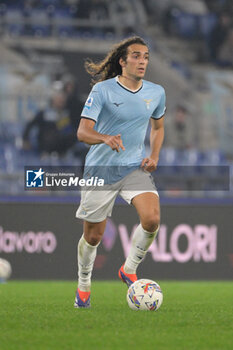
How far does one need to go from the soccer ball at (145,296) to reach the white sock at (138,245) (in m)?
0.31

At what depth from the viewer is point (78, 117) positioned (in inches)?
516

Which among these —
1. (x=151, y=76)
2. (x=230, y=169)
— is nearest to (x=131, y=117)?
(x=230, y=169)

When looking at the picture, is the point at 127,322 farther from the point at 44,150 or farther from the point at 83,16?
the point at 83,16

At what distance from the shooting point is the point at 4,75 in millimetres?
13930

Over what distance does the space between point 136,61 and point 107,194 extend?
0.97 meters

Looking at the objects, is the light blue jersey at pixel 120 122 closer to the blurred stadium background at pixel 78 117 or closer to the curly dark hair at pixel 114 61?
the curly dark hair at pixel 114 61

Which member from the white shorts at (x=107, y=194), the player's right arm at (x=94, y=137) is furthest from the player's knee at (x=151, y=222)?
the player's right arm at (x=94, y=137)

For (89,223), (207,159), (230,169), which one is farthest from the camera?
(207,159)

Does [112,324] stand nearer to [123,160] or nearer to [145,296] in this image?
[145,296]

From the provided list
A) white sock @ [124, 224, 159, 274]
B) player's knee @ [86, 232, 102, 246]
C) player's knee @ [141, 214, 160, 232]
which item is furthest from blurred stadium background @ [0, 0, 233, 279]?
player's knee @ [141, 214, 160, 232]

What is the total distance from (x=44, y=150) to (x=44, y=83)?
1.81m

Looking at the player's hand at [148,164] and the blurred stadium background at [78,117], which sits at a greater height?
the player's hand at [148,164]

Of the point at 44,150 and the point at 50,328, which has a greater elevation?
the point at 50,328

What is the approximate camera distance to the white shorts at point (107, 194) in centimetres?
520
